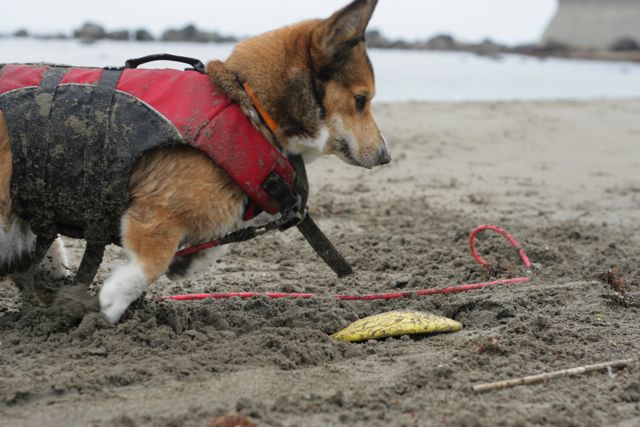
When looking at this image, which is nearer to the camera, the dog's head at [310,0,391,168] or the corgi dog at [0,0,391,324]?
the corgi dog at [0,0,391,324]

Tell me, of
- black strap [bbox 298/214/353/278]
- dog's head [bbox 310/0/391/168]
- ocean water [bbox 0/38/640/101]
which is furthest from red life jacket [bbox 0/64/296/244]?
ocean water [bbox 0/38/640/101]

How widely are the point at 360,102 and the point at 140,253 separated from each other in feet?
4.27

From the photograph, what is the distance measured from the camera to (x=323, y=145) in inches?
157

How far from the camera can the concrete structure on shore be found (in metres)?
47.0

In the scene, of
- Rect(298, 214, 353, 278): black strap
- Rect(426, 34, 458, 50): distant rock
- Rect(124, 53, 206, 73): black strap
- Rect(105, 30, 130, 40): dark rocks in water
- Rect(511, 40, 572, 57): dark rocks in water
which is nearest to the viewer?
Rect(124, 53, 206, 73): black strap

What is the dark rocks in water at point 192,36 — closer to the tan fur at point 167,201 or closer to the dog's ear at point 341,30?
the dog's ear at point 341,30

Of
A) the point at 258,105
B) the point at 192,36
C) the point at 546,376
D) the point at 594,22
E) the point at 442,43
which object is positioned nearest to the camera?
the point at 546,376

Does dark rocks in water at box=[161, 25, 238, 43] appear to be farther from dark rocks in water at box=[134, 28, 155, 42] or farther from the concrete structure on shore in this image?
the concrete structure on shore

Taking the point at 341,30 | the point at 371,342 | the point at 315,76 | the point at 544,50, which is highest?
the point at 341,30

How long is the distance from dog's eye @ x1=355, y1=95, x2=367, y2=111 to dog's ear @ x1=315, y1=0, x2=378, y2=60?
9.8 inches

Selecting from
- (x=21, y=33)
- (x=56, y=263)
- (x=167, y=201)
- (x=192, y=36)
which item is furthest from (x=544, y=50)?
(x=167, y=201)

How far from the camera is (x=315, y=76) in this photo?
3.88 metres

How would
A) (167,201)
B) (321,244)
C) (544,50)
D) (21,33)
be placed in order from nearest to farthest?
(167,201)
(321,244)
(21,33)
(544,50)

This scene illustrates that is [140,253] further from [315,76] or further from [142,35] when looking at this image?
[142,35]
